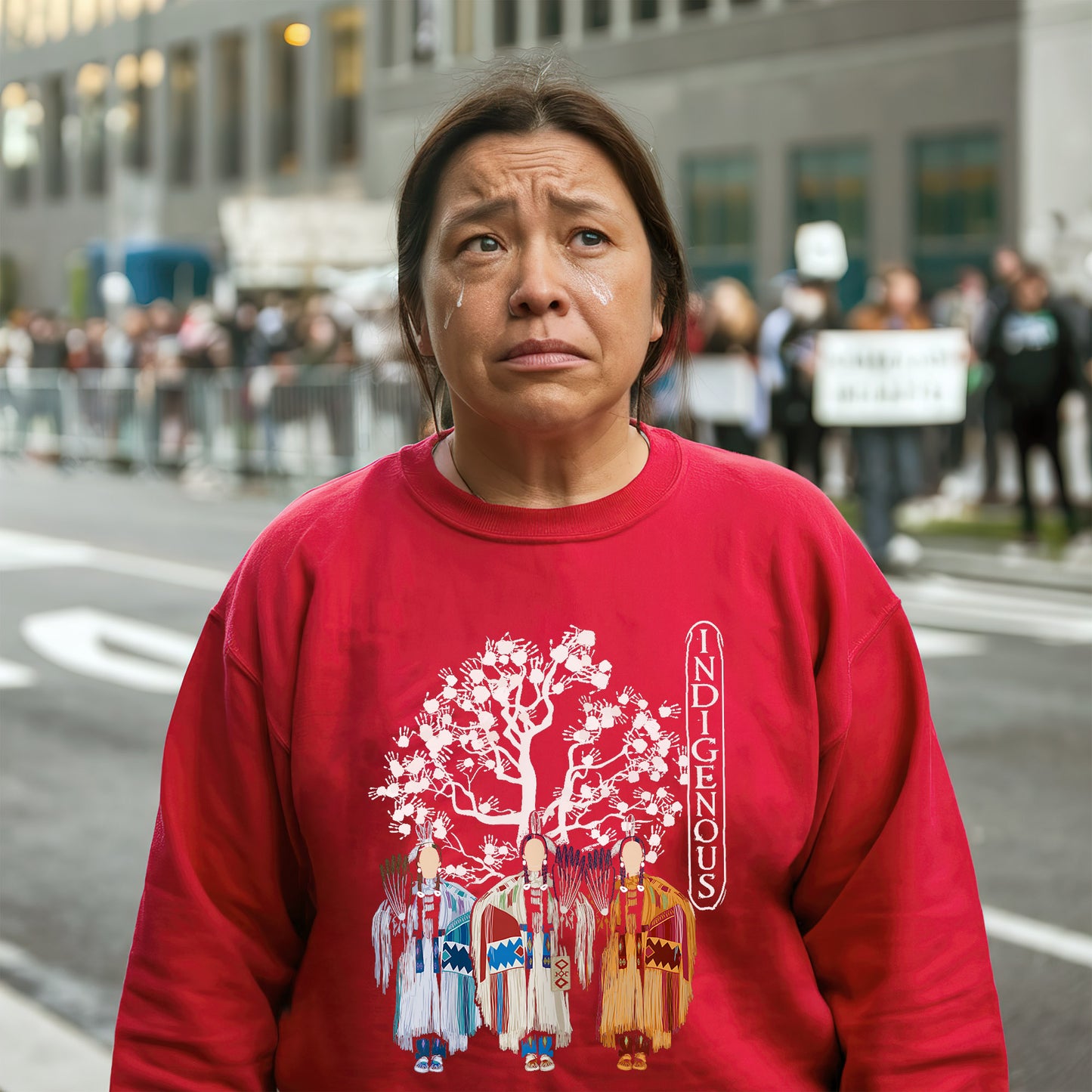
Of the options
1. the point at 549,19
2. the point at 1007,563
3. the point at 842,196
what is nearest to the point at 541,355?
the point at 1007,563

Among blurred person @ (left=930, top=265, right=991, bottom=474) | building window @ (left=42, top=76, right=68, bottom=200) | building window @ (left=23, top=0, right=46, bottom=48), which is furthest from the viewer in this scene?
building window @ (left=23, top=0, right=46, bottom=48)

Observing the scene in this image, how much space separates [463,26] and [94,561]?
95.0 ft

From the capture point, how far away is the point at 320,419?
18609 mm

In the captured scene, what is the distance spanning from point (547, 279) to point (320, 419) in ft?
55.4

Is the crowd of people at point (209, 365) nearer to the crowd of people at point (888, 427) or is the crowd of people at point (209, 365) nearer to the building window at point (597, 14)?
the crowd of people at point (888, 427)

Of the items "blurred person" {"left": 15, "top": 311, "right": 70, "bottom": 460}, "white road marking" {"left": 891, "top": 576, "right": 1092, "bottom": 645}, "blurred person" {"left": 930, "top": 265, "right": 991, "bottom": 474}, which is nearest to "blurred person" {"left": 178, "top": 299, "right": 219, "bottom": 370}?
"blurred person" {"left": 15, "top": 311, "right": 70, "bottom": 460}

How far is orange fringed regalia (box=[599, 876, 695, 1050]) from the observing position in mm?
1869

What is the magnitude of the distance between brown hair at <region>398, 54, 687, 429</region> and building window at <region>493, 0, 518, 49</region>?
3807 cm

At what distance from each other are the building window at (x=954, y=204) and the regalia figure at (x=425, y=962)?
28954 millimetres

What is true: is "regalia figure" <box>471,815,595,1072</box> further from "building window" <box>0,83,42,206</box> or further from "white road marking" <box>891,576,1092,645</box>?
"building window" <box>0,83,42,206</box>

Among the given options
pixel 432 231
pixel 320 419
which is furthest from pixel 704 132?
pixel 432 231

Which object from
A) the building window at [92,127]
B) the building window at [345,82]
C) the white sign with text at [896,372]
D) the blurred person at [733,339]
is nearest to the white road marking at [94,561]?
the blurred person at [733,339]

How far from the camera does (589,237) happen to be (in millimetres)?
1942

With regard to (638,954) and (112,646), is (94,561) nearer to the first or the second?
(112,646)
